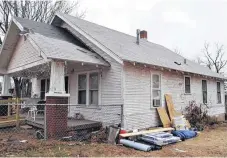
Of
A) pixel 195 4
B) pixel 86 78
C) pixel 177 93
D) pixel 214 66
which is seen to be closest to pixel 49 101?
pixel 86 78

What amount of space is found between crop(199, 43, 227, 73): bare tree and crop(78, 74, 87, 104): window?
3466cm

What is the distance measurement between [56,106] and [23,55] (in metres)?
4.56

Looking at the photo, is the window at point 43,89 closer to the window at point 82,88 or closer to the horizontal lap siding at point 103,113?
the window at point 82,88

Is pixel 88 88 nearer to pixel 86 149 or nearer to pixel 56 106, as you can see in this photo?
pixel 56 106

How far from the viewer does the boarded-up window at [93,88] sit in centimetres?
1037

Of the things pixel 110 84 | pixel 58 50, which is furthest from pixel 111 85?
pixel 58 50

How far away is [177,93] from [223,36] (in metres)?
33.6

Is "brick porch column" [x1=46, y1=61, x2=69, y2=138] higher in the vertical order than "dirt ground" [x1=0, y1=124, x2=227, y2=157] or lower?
higher

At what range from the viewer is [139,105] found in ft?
32.7

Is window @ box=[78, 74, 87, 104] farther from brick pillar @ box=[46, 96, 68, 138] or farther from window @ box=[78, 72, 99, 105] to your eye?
brick pillar @ box=[46, 96, 68, 138]

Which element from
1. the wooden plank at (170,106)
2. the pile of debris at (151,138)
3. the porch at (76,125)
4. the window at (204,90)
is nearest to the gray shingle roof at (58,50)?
the porch at (76,125)

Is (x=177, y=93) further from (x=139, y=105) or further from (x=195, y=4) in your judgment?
(x=195, y=4)

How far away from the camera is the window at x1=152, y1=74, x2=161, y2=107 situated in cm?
1093

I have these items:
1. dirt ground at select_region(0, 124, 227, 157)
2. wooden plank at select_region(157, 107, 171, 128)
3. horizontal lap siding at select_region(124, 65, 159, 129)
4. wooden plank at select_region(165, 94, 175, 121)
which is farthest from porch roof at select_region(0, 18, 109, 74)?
wooden plank at select_region(165, 94, 175, 121)
